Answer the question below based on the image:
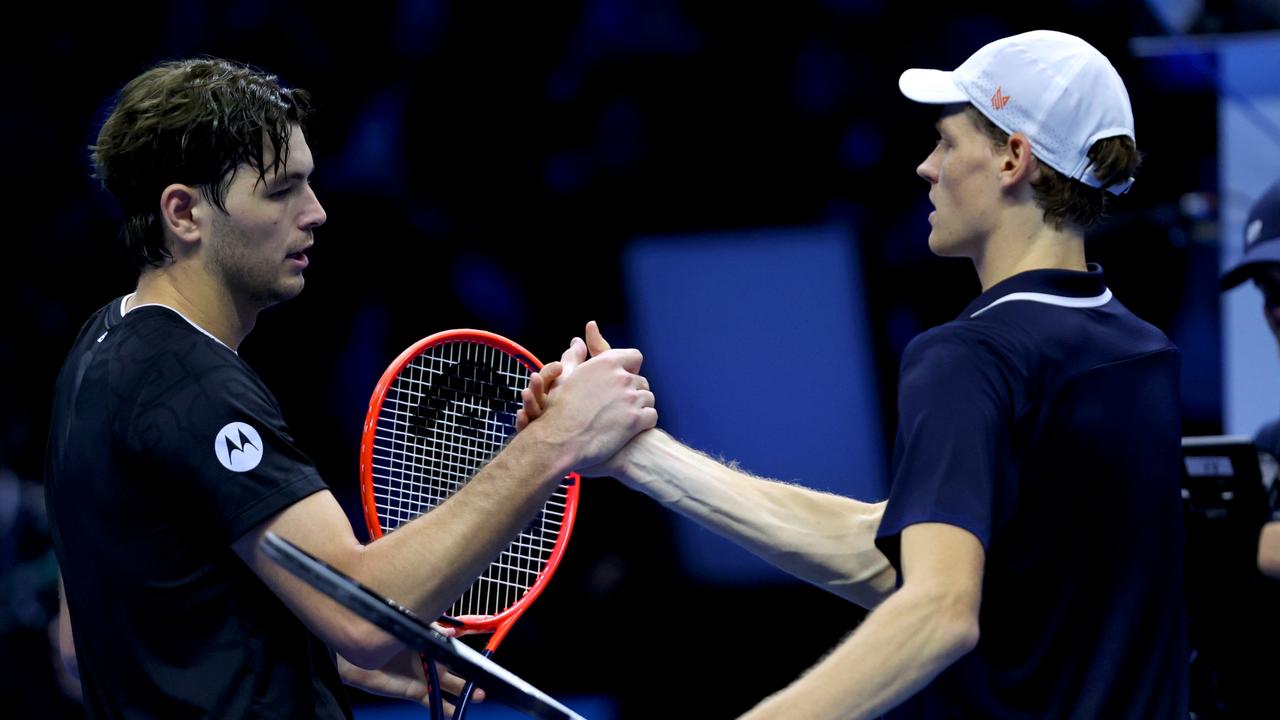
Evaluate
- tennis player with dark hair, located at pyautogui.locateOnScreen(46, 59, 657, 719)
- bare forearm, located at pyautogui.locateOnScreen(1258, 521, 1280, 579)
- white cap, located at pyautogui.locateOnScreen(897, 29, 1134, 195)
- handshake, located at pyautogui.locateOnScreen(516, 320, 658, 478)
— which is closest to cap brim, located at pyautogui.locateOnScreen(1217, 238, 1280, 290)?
bare forearm, located at pyautogui.locateOnScreen(1258, 521, 1280, 579)

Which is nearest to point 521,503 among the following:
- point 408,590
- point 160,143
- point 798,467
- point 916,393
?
point 408,590

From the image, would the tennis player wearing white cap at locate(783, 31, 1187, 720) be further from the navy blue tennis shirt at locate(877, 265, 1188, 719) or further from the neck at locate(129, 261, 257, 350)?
the neck at locate(129, 261, 257, 350)

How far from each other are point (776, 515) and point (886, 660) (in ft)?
1.89

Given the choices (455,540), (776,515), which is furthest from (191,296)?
(776,515)

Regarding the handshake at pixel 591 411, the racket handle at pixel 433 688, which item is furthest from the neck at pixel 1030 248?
the racket handle at pixel 433 688

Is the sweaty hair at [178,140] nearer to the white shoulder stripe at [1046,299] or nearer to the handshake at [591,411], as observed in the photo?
the handshake at [591,411]

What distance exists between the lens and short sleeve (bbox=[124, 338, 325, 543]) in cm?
157

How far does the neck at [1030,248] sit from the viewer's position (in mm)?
1635

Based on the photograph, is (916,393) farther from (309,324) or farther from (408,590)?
(309,324)

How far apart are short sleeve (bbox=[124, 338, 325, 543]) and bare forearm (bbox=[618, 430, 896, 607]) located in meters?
0.53

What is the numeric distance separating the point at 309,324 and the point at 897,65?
6.62 feet

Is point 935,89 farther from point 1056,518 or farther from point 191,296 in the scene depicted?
point 191,296

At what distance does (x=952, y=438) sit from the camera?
4.67 feet

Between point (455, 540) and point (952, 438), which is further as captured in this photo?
point (455, 540)
